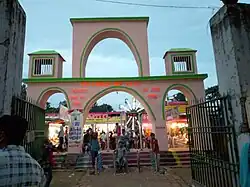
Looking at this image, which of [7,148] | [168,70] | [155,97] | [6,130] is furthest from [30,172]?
[168,70]

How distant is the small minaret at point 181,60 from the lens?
12327 mm

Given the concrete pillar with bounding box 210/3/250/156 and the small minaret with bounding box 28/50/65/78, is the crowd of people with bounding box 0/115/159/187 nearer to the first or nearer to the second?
the concrete pillar with bounding box 210/3/250/156

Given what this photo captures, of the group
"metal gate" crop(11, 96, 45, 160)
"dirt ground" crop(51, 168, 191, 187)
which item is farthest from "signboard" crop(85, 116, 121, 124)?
"metal gate" crop(11, 96, 45, 160)

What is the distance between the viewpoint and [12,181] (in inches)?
56.6

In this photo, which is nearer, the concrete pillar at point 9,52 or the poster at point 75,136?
the concrete pillar at point 9,52

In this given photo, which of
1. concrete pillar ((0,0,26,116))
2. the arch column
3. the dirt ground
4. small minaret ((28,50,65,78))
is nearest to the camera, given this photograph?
concrete pillar ((0,0,26,116))

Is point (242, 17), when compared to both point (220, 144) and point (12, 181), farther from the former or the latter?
point (12, 181)

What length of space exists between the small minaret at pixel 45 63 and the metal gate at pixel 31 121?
775 cm

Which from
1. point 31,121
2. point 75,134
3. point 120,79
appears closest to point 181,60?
point 120,79

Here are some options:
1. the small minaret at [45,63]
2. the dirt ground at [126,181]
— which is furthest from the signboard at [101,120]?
the dirt ground at [126,181]

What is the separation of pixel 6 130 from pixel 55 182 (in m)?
6.29

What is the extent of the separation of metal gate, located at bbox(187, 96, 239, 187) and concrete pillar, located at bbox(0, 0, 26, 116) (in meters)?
3.68

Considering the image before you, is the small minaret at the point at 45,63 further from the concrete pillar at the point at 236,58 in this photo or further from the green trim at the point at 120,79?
the concrete pillar at the point at 236,58

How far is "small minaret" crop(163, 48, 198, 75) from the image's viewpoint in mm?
12327
